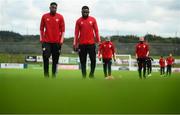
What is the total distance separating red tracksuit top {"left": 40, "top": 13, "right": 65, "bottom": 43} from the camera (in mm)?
11711

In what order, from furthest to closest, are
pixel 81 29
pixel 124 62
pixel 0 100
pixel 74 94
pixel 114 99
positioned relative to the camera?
pixel 124 62 → pixel 81 29 → pixel 74 94 → pixel 114 99 → pixel 0 100

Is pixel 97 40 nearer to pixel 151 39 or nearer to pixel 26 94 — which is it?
pixel 26 94

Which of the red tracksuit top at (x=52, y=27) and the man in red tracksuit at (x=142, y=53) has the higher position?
the red tracksuit top at (x=52, y=27)

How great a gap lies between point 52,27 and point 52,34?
0.57 ft

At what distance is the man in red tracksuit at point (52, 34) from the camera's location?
11711mm

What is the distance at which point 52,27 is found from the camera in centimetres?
1177

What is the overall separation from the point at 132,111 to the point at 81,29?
28.1 feet

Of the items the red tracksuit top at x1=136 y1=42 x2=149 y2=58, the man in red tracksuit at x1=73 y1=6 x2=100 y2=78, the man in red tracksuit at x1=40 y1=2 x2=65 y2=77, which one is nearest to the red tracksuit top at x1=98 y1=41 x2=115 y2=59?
the red tracksuit top at x1=136 y1=42 x2=149 y2=58

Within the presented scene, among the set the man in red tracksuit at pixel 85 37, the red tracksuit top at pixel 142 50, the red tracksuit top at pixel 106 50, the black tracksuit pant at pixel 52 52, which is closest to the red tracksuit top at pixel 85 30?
the man in red tracksuit at pixel 85 37

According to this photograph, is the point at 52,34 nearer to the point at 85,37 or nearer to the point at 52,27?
the point at 52,27

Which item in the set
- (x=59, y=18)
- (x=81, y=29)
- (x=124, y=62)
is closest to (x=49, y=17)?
(x=59, y=18)

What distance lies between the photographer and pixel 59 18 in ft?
38.3

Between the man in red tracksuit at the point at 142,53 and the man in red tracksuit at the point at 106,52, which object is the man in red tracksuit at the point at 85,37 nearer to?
the man in red tracksuit at the point at 106,52

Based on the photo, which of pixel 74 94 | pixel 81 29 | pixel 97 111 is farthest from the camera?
pixel 81 29
